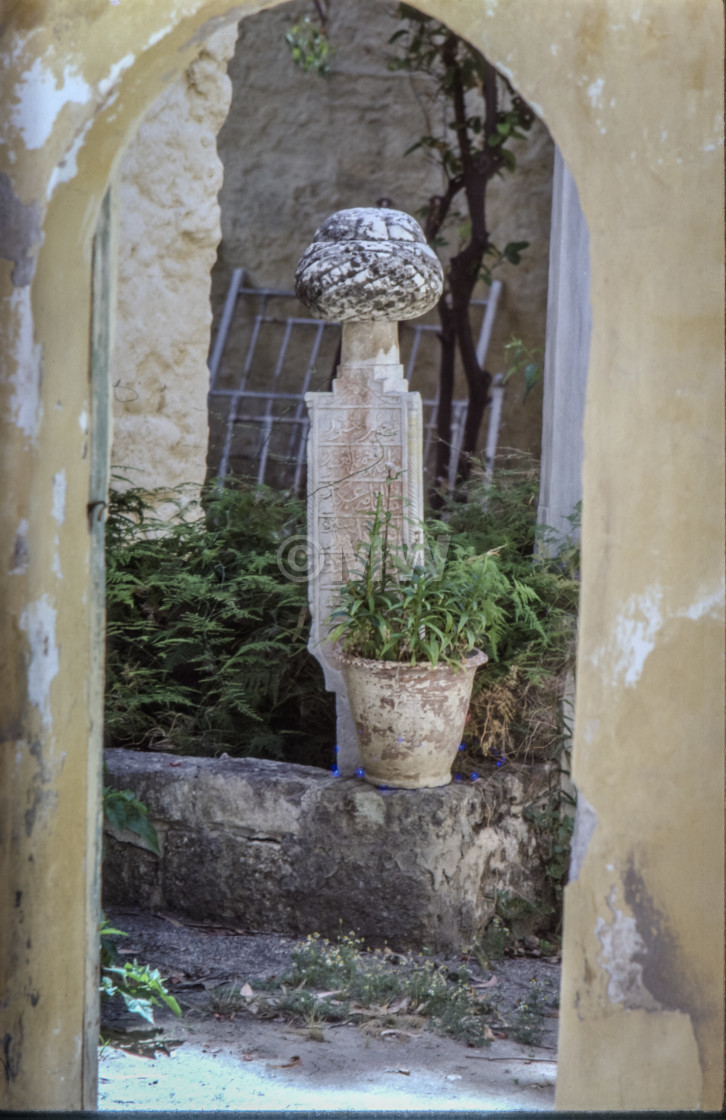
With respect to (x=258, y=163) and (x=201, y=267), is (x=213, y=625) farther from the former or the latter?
(x=258, y=163)

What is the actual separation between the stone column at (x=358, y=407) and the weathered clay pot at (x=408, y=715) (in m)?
0.24

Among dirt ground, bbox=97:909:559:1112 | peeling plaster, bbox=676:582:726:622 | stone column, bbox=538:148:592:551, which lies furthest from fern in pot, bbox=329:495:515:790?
peeling plaster, bbox=676:582:726:622

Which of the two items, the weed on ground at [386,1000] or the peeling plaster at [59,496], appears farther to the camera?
the weed on ground at [386,1000]

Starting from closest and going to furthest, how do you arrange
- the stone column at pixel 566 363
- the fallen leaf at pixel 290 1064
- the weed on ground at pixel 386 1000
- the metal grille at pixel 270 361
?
1. the fallen leaf at pixel 290 1064
2. the weed on ground at pixel 386 1000
3. the stone column at pixel 566 363
4. the metal grille at pixel 270 361

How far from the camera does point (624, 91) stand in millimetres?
1985

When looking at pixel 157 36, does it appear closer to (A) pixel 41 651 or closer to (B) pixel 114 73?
(B) pixel 114 73

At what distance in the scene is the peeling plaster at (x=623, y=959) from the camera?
2.10 m

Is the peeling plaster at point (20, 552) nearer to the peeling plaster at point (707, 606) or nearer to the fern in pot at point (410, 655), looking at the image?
the peeling plaster at point (707, 606)

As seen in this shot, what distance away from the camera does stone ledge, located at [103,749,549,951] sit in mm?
3867

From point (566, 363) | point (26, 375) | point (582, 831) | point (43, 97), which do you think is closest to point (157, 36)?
point (43, 97)

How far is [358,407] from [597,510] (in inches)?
83.1

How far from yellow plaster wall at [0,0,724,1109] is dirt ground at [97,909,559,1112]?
2.21 feet

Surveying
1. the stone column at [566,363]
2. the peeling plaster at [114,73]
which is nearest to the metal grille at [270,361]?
the stone column at [566,363]

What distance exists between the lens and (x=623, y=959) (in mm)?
2107
